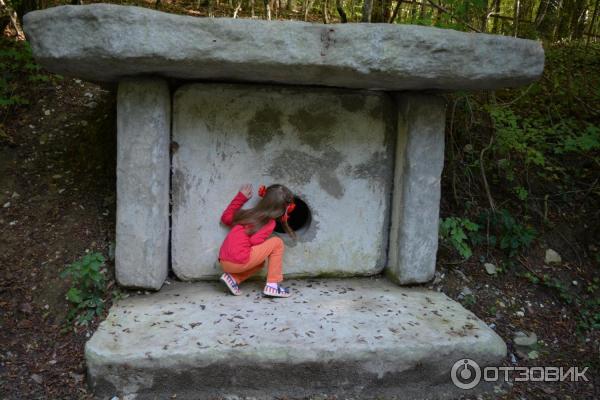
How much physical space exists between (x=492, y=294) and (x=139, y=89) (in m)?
2.87

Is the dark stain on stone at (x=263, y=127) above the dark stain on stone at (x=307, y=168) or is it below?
above

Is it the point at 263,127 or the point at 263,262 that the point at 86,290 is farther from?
the point at 263,127

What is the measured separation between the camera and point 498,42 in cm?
259

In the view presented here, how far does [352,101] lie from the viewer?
3.37 metres

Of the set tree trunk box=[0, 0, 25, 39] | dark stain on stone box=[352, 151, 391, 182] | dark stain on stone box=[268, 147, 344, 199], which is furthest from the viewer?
tree trunk box=[0, 0, 25, 39]

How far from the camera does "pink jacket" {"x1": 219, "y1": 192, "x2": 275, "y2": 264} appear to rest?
305cm

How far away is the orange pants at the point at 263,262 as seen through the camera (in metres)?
3.07

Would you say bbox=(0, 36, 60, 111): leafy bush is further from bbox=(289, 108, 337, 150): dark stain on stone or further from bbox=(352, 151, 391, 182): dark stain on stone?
bbox=(352, 151, 391, 182): dark stain on stone

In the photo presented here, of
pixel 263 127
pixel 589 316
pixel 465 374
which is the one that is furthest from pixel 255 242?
pixel 589 316

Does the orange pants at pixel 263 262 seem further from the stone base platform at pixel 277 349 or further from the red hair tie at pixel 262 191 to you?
the red hair tie at pixel 262 191

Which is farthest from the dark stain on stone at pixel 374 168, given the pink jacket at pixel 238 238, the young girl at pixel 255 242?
the pink jacket at pixel 238 238

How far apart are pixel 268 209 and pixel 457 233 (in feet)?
4.90

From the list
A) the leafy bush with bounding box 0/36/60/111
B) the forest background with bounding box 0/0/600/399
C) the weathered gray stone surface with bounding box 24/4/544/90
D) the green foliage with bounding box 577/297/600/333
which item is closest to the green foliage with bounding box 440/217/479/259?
the forest background with bounding box 0/0/600/399

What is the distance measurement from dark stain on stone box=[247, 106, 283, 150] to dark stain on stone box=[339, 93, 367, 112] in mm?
459
